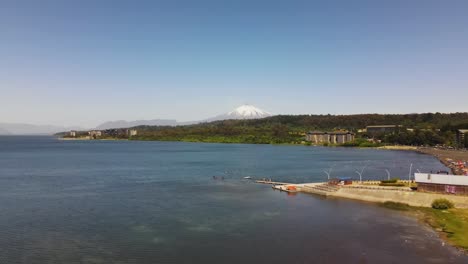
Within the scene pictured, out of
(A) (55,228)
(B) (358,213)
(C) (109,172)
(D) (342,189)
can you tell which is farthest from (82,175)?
(B) (358,213)

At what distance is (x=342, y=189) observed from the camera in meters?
67.1

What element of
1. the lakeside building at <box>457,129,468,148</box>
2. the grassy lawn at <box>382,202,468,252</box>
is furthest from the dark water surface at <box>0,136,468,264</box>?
the lakeside building at <box>457,129,468,148</box>

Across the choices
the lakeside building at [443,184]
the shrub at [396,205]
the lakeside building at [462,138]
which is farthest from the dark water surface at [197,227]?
the lakeside building at [462,138]

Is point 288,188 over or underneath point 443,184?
underneath

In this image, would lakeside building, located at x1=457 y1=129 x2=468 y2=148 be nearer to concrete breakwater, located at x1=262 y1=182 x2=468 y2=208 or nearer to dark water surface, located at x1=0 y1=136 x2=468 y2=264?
concrete breakwater, located at x1=262 y1=182 x2=468 y2=208

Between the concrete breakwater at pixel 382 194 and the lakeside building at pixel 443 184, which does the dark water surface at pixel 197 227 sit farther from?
the lakeside building at pixel 443 184

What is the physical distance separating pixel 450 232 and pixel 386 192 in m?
18.0

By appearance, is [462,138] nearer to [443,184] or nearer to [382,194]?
[443,184]

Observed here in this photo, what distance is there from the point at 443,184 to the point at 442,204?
13.8ft

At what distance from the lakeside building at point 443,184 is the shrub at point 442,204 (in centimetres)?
284

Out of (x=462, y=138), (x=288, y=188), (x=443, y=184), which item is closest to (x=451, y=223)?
(x=443, y=184)

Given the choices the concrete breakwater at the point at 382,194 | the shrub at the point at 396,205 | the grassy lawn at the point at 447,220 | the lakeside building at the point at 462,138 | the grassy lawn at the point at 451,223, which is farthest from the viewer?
the lakeside building at the point at 462,138

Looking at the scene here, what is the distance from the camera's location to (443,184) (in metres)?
56.5

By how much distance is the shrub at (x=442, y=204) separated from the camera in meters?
53.3
